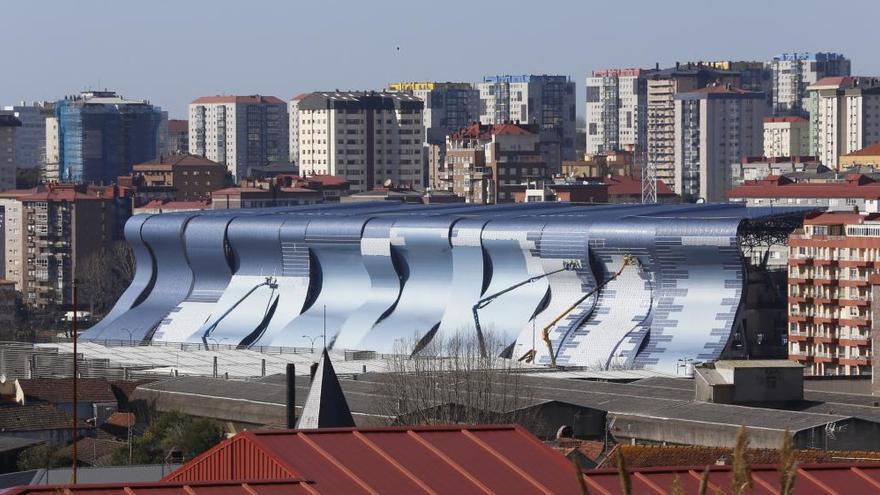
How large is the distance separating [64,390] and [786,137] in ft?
405

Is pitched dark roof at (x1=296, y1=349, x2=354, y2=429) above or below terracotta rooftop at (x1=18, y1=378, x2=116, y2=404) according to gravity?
above

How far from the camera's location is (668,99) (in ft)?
590

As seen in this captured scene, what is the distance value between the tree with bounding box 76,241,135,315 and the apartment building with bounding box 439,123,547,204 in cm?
2434

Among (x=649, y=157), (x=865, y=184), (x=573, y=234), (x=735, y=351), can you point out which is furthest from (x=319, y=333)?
(x=649, y=157)

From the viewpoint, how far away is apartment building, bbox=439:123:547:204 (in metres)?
138

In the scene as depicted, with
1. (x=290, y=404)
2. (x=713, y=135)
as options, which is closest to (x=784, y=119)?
(x=713, y=135)

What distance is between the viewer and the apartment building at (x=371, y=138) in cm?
16062

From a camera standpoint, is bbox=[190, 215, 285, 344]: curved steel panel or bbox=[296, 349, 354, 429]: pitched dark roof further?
bbox=[190, 215, 285, 344]: curved steel panel

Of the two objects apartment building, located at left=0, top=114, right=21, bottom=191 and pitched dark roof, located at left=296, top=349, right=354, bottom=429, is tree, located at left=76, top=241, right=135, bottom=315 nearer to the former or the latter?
apartment building, located at left=0, top=114, right=21, bottom=191

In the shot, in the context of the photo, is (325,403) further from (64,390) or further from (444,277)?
(444,277)

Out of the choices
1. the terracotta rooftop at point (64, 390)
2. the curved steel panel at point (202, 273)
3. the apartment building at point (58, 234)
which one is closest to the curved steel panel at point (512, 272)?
the curved steel panel at point (202, 273)

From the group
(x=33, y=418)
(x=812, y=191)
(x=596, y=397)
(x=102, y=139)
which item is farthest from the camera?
(x=102, y=139)

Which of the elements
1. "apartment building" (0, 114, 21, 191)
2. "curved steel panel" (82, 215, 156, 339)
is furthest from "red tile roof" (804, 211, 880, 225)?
"apartment building" (0, 114, 21, 191)

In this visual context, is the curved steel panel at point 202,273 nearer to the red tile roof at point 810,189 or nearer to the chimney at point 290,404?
the red tile roof at point 810,189
